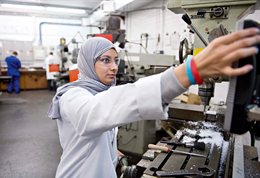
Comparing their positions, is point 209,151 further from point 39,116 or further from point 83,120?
point 39,116

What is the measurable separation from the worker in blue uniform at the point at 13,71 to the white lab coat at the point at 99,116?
253 inches

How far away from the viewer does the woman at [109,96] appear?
45 centimetres

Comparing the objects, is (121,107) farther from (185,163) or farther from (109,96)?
(185,163)

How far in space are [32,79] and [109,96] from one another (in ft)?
24.6

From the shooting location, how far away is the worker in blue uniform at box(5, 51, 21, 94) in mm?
6478

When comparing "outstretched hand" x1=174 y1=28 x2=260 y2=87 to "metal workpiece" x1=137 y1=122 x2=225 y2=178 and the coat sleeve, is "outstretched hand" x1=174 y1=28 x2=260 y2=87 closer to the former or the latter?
the coat sleeve

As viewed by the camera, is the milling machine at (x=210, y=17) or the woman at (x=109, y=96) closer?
the woman at (x=109, y=96)

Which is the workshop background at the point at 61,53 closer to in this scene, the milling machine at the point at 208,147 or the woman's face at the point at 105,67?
the milling machine at the point at 208,147

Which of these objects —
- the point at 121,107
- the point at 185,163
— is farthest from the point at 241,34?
the point at 185,163

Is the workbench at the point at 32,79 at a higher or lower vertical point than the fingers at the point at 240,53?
lower

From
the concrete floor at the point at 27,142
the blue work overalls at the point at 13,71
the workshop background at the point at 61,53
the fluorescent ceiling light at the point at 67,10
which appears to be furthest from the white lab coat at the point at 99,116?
the fluorescent ceiling light at the point at 67,10

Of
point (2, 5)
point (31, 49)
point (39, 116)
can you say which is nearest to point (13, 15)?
point (2, 5)

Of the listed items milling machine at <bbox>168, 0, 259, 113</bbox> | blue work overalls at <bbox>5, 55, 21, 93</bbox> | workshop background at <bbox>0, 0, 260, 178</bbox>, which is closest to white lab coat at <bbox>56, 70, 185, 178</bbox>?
milling machine at <bbox>168, 0, 259, 113</bbox>

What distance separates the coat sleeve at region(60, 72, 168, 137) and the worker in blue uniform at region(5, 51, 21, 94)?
22.0ft
